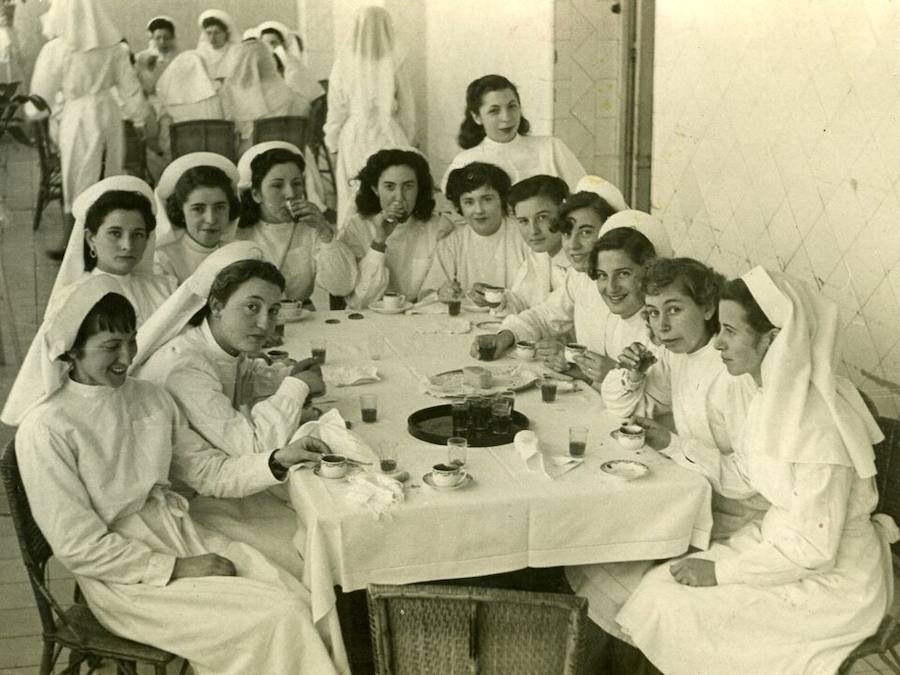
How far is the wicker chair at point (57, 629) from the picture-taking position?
304 cm

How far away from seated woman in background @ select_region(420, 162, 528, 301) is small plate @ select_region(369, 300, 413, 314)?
224 millimetres

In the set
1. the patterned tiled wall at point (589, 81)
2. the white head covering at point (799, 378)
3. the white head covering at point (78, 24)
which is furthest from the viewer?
the white head covering at point (78, 24)

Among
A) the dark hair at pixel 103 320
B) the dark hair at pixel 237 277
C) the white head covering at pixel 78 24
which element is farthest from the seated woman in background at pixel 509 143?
the white head covering at pixel 78 24

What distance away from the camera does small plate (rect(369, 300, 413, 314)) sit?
564 centimetres

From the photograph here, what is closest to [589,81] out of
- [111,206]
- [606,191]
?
[606,191]

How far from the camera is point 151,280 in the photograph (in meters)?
5.02

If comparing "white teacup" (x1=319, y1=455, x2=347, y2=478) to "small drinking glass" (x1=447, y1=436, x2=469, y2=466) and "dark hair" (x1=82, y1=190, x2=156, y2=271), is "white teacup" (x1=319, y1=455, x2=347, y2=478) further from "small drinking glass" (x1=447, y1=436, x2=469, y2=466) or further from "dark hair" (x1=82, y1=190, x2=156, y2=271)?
"dark hair" (x1=82, y1=190, x2=156, y2=271)

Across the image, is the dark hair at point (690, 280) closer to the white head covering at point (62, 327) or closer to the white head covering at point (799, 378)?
the white head covering at point (799, 378)

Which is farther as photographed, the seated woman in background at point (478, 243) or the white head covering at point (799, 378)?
the seated woman in background at point (478, 243)

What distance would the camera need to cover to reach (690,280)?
11.8 ft

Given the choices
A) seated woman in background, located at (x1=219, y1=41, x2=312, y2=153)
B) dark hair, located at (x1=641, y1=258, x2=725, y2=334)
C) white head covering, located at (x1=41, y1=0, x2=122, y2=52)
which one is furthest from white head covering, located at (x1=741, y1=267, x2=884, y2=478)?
seated woman in background, located at (x1=219, y1=41, x2=312, y2=153)

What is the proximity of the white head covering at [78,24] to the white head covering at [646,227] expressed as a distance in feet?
19.3

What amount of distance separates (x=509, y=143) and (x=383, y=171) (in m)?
0.96

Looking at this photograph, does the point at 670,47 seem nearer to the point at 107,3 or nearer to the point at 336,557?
the point at 336,557
